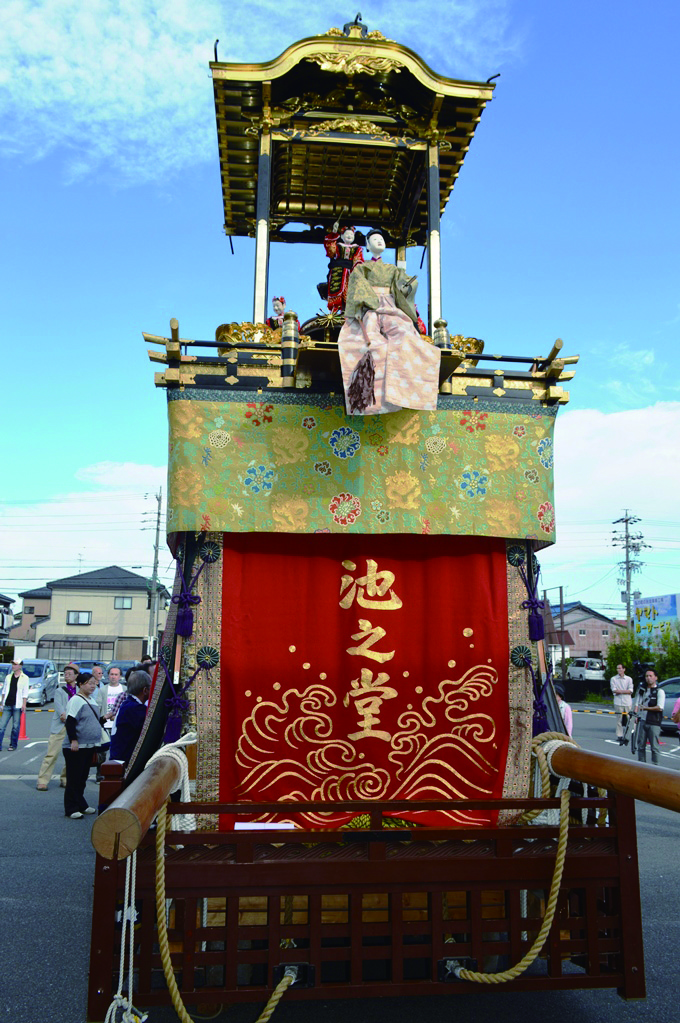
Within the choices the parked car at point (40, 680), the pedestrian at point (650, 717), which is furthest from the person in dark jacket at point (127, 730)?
the parked car at point (40, 680)

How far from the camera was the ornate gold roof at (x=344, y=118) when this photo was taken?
5535 millimetres

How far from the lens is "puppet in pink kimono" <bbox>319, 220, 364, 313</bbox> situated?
215 inches

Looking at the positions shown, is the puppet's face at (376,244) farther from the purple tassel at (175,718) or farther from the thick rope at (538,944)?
the thick rope at (538,944)

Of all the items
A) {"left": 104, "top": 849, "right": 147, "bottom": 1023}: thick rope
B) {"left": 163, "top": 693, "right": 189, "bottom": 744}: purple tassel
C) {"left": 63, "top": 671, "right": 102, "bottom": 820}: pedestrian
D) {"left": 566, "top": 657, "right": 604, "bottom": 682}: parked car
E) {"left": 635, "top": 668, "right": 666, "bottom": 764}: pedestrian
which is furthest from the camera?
{"left": 566, "top": 657, "right": 604, "bottom": 682}: parked car

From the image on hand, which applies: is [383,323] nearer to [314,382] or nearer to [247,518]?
[314,382]

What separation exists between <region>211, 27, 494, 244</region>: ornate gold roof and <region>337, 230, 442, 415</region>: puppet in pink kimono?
2.13m

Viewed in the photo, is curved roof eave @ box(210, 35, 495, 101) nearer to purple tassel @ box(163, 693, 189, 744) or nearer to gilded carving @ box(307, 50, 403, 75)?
gilded carving @ box(307, 50, 403, 75)

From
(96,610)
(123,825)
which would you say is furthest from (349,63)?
(96,610)

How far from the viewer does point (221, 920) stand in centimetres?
402

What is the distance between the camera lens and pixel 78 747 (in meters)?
9.01

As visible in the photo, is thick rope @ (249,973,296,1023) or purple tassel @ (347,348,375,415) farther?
purple tassel @ (347,348,375,415)

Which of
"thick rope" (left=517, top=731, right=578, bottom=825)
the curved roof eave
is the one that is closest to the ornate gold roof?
the curved roof eave

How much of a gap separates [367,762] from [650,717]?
28.7 feet

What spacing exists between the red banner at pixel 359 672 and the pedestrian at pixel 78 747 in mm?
5325
